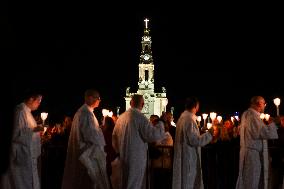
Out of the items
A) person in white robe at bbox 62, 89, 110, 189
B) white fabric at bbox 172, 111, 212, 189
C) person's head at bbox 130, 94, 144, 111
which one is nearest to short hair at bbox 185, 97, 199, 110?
white fabric at bbox 172, 111, 212, 189

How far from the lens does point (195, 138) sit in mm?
10211

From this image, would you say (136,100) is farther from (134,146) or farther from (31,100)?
(31,100)

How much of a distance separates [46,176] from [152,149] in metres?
2.76

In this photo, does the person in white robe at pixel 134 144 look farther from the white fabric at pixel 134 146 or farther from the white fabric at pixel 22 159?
the white fabric at pixel 22 159

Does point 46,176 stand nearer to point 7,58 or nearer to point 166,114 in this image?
point 166,114

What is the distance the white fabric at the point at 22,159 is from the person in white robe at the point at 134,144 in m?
1.76

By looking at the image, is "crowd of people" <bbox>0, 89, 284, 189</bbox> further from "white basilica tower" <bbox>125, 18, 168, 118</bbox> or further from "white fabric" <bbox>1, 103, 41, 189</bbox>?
"white basilica tower" <bbox>125, 18, 168, 118</bbox>

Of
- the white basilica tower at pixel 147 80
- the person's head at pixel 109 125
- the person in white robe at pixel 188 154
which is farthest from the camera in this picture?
the white basilica tower at pixel 147 80

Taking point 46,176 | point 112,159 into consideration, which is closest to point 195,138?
point 112,159

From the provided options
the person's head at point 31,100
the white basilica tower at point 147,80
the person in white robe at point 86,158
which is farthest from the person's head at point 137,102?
the white basilica tower at point 147,80

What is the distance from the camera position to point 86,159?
9.71 metres

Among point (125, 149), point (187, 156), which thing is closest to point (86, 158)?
point (125, 149)

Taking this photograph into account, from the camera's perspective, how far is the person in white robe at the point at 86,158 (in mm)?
9742

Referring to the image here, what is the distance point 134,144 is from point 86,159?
1.03 metres
